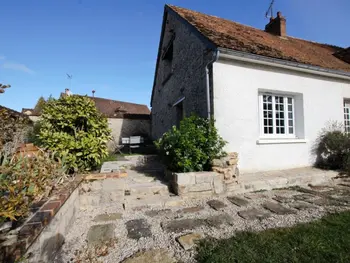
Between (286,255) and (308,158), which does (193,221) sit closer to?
(286,255)

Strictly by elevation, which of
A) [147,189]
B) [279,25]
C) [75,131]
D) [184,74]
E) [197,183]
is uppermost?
[279,25]

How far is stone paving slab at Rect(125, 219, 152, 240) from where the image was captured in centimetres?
265

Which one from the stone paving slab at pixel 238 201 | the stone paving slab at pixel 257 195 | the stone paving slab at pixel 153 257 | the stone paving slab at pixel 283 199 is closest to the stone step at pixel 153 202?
the stone paving slab at pixel 238 201

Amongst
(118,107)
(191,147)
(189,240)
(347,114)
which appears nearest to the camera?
(189,240)

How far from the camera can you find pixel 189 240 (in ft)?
8.13

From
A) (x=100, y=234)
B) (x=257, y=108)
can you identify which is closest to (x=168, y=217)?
(x=100, y=234)

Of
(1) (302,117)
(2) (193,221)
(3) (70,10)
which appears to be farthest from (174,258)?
(3) (70,10)

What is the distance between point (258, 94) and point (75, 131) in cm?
534

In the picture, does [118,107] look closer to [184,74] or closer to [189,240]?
[184,74]

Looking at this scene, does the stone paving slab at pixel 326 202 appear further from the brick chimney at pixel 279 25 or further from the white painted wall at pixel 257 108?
the brick chimney at pixel 279 25

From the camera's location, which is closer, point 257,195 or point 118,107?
point 257,195

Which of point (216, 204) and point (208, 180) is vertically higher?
point (208, 180)

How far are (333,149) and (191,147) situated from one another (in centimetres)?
527

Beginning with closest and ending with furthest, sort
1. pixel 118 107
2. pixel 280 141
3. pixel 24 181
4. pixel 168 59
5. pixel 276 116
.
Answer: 1. pixel 24 181
2. pixel 280 141
3. pixel 276 116
4. pixel 168 59
5. pixel 118 107
